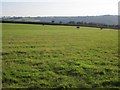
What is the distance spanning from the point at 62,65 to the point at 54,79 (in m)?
3.29

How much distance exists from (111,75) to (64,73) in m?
2.38

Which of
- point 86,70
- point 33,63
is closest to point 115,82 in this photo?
point 86,70

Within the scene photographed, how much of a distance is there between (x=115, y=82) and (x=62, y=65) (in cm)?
414

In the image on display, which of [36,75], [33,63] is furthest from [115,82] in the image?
[33,63]

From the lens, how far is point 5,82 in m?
10.7

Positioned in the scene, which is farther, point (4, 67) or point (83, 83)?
point (4, 67)

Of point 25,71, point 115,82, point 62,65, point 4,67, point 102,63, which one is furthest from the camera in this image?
point 102,63

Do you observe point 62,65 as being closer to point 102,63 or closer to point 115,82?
point 102,63

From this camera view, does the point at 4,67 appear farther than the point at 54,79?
Yes

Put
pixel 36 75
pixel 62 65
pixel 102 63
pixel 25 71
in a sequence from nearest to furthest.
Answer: pixel 36 75
pixel 25 71
pixel 62 65
pixel 102 63

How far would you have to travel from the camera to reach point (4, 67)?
13641mm

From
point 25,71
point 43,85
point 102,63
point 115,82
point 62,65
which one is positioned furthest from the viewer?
point 102,63

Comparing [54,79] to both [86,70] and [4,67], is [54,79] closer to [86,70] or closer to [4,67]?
[86,70]

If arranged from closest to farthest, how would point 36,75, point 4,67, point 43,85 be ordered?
point 43,85
point 36,75
point 4,67
